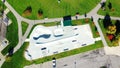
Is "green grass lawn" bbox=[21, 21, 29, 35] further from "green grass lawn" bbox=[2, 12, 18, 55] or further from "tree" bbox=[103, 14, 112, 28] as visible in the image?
"tree" bbox=[103, 14, 112, 28]

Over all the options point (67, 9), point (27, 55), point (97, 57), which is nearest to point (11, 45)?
point (27, 55)

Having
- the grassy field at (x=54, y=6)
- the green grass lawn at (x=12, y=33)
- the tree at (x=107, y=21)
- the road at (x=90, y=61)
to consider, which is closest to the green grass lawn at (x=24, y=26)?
the green grass lawn at (x=12, y=33)

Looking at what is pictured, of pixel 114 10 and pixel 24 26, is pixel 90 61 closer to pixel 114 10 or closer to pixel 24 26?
pixel 114 10

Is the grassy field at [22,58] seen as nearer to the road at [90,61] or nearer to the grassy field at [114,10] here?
the road at [90,61]

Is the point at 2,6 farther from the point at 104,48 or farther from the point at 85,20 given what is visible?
the point at 104,48

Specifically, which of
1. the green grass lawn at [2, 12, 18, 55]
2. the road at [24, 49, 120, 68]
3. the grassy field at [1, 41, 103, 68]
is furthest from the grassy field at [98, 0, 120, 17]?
the green grass lawn at [2, 12, 18, 55]

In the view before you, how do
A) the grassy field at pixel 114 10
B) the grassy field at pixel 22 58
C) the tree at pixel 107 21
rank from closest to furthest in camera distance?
the grassy field at pixel 22 58, the tree at pixel 107 21, the grassy field at pixel 114 10

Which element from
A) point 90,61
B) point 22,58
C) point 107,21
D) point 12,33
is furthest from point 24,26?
point 107,21
